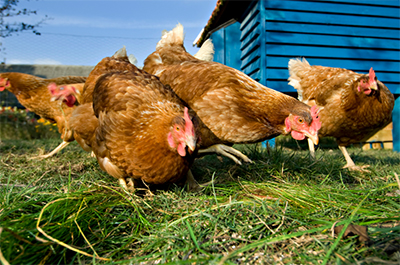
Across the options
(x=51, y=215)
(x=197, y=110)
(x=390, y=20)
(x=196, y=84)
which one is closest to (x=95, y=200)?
(x=51, y=215)

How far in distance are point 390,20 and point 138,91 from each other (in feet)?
17.0

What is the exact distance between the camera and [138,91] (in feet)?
5.43

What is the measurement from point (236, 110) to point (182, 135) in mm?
673

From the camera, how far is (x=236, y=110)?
5.92 ft

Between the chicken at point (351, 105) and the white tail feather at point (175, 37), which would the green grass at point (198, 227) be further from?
the white tail feather at point (175, 37)

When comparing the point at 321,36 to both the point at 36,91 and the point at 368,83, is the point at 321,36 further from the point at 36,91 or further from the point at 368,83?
the point at 36,91

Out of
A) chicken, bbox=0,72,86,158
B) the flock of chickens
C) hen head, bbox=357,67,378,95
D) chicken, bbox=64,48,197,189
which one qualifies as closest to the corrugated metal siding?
the flock of chickens

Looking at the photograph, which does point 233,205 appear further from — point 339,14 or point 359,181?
point 339,14

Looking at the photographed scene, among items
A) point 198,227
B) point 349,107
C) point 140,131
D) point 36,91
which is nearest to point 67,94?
point 36,91

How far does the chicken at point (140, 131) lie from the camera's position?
53.2 inches

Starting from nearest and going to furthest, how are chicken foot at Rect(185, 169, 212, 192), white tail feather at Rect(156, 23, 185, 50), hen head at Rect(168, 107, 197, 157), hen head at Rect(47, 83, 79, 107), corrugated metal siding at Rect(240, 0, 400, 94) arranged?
1. hen head at Rect(168, 107, 197, 157)
2. chicken foot at Rect(185, 169, 212, 192)
3. hen head at Rect(47, 83, 79, 107)
4. white tail feather at Rect(156, 23, 185, 50)
5. corrugated metal siding at Rect(240, 0, 400, 94)

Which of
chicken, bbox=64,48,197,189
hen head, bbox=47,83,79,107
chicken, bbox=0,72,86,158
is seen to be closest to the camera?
chicken, bbox=64,48,197,189

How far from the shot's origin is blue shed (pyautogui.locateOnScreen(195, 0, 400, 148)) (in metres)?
3.97

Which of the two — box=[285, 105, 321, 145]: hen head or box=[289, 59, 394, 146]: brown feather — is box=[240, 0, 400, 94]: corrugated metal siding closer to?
box=[289, 59, 394, 146]: brown feather
